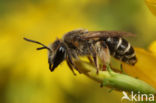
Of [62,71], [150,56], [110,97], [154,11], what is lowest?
[110,97]

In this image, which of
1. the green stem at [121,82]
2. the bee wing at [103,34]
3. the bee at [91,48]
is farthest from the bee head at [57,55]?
the green stem at [121,82]

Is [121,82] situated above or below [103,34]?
below

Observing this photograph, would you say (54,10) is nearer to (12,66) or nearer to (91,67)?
(12,66)

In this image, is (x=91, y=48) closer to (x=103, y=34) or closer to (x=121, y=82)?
(x=103, y=34)

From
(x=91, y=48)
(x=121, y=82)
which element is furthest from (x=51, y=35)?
(x=121, y=82)

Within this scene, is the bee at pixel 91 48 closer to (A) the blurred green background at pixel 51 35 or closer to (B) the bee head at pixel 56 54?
(B) the bee head at pixel 56 54

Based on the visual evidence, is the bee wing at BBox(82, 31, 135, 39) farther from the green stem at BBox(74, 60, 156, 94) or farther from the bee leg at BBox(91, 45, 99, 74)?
the green stem at BBox(74, 60, 156, 94)

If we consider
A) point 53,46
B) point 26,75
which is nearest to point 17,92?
point 26,75
